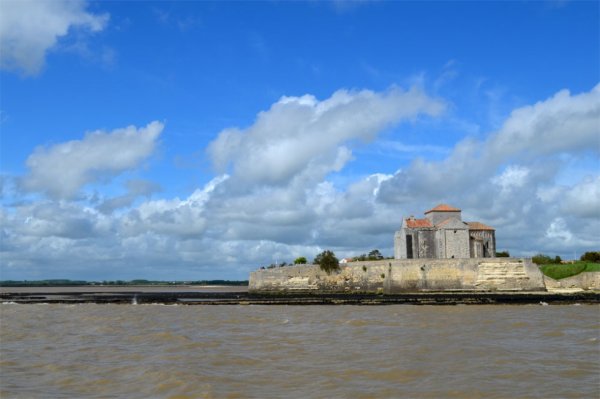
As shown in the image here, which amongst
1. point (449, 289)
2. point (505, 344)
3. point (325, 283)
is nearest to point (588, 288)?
point (449, 289)

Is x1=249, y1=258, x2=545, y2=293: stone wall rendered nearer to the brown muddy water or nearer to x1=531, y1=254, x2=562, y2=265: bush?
x1=531, y1=254, x2=562, y2=265: bush

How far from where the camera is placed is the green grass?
1852 inches

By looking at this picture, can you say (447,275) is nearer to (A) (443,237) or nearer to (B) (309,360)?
(A) (443,237)

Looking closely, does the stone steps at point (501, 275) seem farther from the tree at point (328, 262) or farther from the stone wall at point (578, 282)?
the tree at point (328, 262)

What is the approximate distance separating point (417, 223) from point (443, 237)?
273 centimetres

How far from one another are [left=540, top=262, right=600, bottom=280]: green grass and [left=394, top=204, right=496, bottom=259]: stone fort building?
5767mm

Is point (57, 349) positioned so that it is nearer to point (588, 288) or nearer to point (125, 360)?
point (125, 360)

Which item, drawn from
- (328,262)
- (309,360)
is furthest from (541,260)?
(309,360)

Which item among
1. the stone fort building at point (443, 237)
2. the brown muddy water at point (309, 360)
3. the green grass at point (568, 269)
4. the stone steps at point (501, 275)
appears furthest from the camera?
the stone fort building at point (443, 237)

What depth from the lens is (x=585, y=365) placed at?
1154 cm

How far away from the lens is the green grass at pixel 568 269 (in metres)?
47.0

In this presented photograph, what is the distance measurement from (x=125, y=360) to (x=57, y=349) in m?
3.36

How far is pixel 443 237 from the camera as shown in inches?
1998

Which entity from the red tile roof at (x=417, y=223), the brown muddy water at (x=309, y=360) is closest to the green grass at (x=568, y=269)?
the red tile roof at (x=417, y=223)
